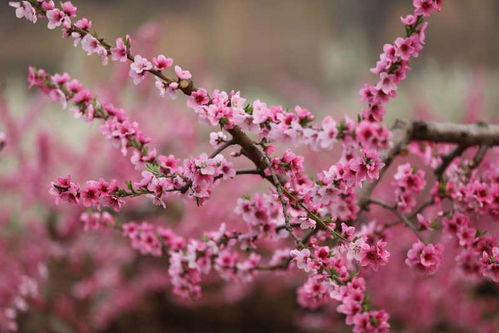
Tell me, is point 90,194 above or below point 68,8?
below

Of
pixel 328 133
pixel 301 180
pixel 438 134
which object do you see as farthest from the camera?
pixel 438 134

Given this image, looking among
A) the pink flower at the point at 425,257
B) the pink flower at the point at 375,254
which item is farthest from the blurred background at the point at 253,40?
the pink flower at the point at 375,254

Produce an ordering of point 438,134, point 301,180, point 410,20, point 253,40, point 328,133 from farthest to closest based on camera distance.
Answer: point 253,40, point 438,134, point 301,180, point 410,20, point 328,133

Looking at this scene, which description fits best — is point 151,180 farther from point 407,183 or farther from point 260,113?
point 407,183

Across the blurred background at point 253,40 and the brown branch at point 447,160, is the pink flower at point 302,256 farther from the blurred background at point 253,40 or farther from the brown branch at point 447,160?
the blurred background at point 253,40

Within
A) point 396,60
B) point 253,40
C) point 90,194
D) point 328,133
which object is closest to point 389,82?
point 396,60

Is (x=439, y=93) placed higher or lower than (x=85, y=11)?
lower

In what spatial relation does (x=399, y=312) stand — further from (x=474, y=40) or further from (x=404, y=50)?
(x=474, y=40)

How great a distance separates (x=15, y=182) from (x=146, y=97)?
783mm

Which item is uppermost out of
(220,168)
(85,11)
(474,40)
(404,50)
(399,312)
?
(85,11)

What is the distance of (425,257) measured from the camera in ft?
3.07

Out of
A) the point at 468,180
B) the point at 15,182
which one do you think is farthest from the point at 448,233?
the point at 15,182

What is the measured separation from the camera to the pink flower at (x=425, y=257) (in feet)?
3.05

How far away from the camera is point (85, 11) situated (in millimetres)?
6770
